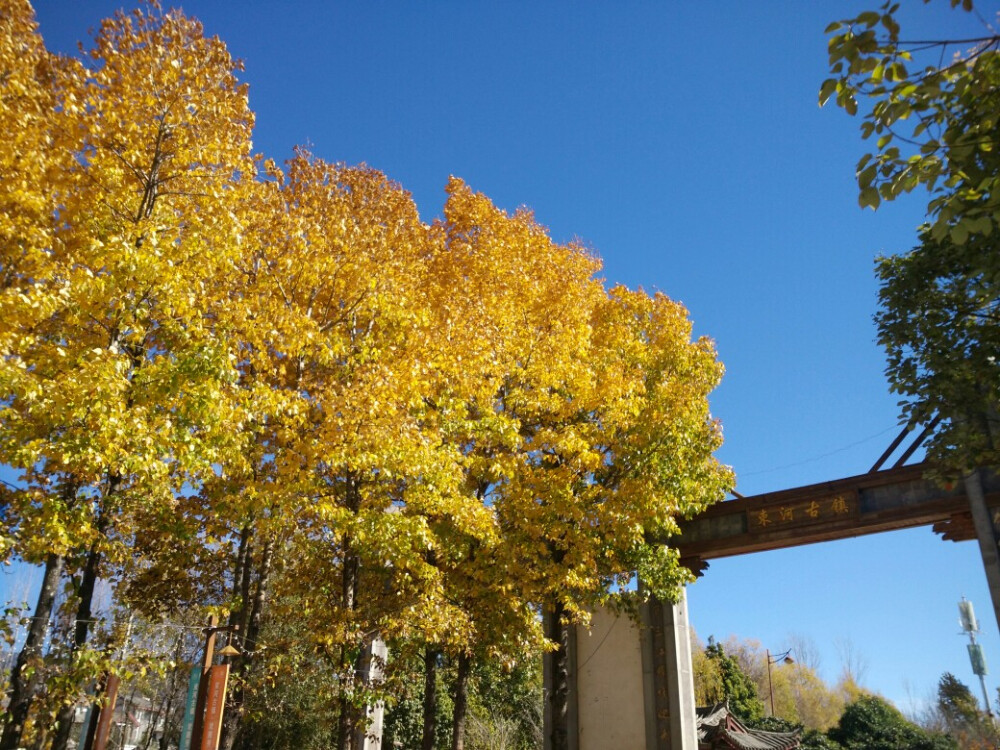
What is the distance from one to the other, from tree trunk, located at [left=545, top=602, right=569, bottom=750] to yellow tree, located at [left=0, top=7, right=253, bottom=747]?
6937 millimetres

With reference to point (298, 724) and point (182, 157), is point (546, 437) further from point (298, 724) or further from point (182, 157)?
point (298, 724)

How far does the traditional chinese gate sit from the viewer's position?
1221 cm

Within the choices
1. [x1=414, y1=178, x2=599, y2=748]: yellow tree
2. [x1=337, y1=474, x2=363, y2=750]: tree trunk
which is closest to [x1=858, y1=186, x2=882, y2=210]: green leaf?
[x1=414, y1=178, x2=599, y2=748]: yellow tree

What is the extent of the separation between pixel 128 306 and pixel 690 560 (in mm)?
11438

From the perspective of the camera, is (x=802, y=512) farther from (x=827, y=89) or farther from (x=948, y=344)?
(x=827, y=89)

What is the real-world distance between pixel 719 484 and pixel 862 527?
101 inches

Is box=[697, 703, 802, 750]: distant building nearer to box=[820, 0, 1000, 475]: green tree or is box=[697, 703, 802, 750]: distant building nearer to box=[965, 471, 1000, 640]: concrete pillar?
box=[965, 471, 1000, 640]: concrete pillar

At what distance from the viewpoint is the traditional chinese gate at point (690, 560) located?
12211 mm

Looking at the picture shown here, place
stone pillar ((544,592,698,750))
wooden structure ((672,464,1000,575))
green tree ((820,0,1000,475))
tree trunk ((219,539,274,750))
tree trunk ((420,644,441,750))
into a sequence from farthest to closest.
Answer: stone pillar ((544,592,698,750)), wooden structure ((672,464,1000,575)), tree trunk ((420,644,441,750)), tree trunk ((219,539,274,750)), green tree ((820,0,1000,475))

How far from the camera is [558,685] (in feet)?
41.0

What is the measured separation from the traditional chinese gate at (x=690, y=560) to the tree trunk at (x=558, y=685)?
342 millimetres

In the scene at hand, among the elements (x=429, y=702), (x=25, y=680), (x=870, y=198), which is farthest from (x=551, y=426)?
(x=870, y=198)

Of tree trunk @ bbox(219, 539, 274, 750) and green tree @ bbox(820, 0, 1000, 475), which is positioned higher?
green tree @ bbox(820, 0, 1000, 475)

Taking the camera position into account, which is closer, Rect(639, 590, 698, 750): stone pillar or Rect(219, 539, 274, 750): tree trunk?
Rect(219, 539, 274, 750): tree trunk
